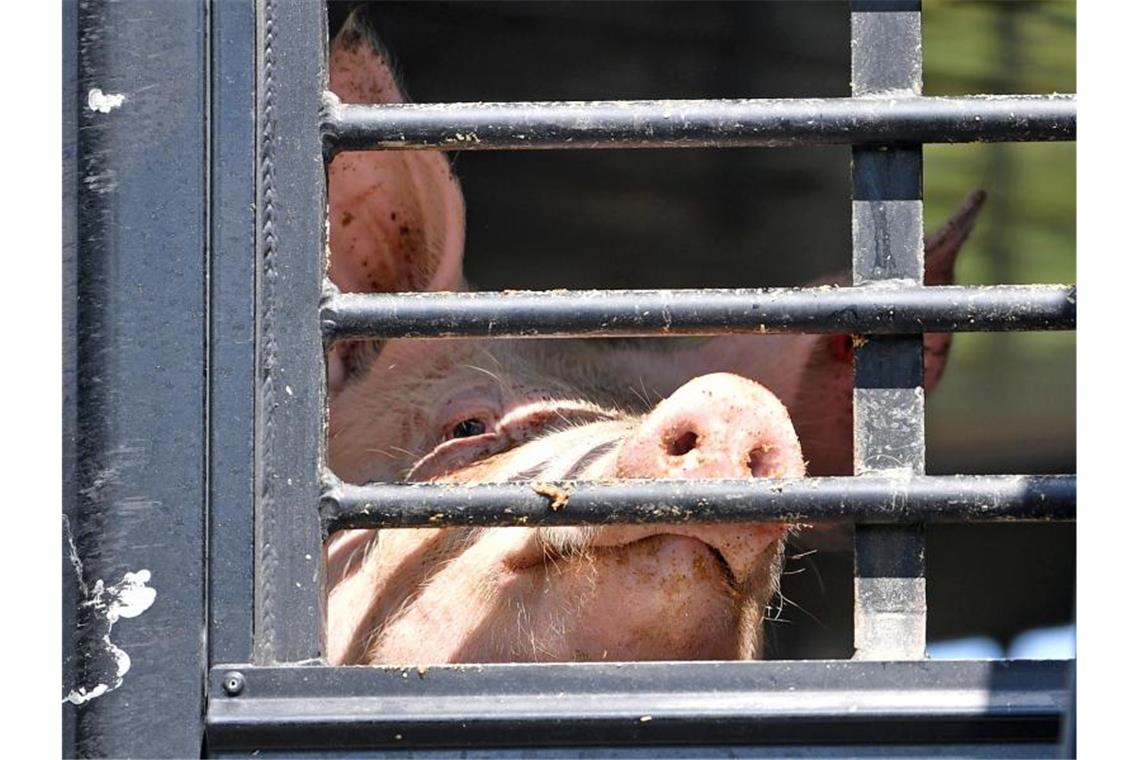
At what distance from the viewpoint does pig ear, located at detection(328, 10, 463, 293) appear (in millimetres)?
2877

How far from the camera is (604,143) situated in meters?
1.84

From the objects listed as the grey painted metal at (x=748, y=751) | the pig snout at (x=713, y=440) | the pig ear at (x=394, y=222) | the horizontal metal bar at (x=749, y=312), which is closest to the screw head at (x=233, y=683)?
the grey painted metal at (x=748, y=751)

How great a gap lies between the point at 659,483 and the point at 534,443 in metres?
1.02

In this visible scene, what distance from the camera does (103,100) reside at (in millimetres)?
1804

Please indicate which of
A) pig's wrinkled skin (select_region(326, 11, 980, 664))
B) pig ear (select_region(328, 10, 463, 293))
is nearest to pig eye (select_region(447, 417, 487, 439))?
pig's wrinkled skin (select_region(326, 11, 980, 664))

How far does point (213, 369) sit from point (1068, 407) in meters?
3.28

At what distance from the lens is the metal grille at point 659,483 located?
5.58 ft

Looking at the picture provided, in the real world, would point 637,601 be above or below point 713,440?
below

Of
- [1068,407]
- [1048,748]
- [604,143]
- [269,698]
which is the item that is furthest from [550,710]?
[1068,407]

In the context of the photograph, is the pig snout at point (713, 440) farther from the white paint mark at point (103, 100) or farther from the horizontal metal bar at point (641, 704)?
the white paint mark at point (103, 100)

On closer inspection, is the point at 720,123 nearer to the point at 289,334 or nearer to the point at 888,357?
the point at 888,357

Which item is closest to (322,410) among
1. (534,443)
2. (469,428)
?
(534,443)

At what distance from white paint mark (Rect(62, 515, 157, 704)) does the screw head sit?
10 centimetres

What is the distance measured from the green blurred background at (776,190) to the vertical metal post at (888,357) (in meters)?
2.15
